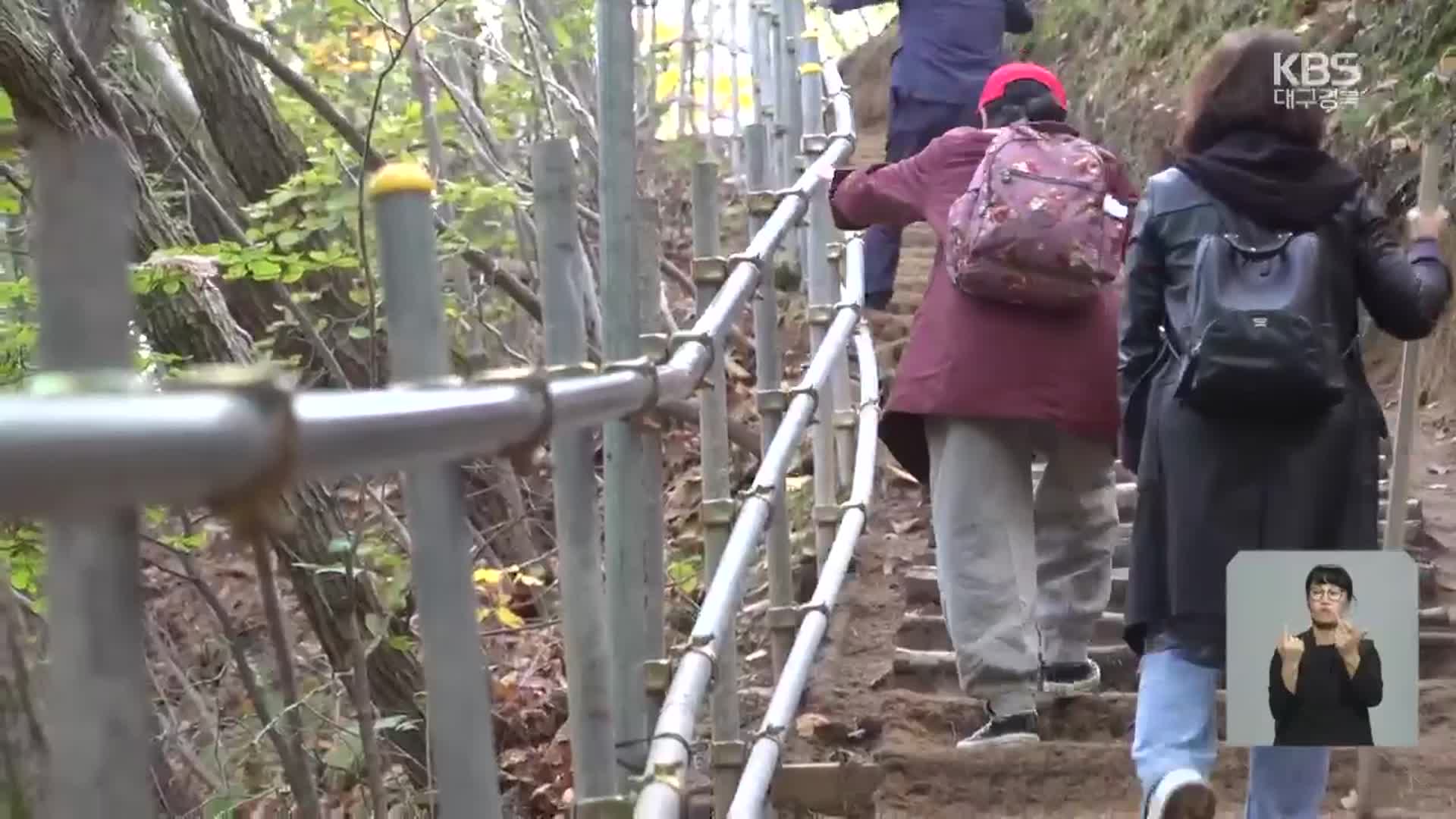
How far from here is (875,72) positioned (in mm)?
12766

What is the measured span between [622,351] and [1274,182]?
1161 millimetres

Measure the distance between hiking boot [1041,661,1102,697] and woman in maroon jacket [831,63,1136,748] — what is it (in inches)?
7.2

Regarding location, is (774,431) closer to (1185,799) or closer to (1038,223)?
(1038,223)

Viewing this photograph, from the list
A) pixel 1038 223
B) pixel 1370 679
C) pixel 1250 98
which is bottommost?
pixel 1370 679

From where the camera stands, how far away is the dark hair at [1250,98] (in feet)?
9.24

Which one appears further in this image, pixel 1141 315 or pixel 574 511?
pixel 1141 315

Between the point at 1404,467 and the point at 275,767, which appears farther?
the point at 275,767

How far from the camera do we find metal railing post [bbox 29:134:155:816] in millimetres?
714

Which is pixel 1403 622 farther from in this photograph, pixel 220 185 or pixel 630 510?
pixel 220 185

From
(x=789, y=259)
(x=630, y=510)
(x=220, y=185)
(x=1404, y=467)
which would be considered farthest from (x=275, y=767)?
(x=789, y=259)

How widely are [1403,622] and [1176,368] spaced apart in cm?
57

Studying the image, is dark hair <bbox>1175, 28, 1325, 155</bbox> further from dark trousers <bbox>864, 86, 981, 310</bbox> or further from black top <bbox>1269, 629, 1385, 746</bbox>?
dark trousers <bbox>864, 86, 981, 310</bbox>

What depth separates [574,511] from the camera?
1939 mm

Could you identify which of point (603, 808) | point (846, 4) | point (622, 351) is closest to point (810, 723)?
point (622, 351)
